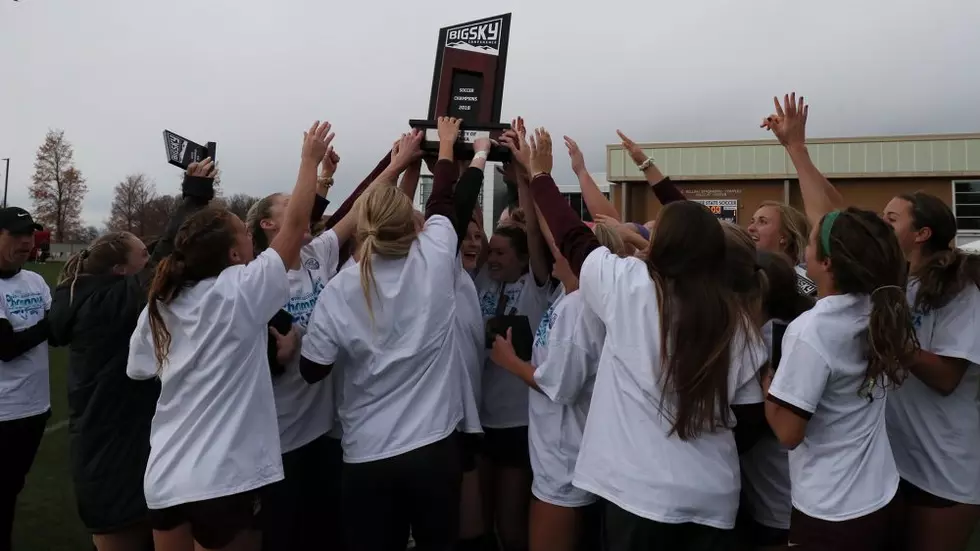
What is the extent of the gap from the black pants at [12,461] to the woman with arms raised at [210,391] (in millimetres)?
2054

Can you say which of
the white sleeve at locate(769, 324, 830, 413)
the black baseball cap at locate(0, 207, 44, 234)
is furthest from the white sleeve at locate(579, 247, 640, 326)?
the black baseball cap at locate(0, 207, 44, 234)

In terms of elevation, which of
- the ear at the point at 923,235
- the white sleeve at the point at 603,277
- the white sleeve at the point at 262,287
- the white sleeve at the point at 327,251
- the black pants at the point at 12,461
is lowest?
the black pants at the point at 12,461

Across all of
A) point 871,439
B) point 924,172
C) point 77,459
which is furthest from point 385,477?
point 924,172

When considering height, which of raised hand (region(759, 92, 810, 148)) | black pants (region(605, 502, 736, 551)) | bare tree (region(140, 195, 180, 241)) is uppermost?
bare tree (region(140, 195, 180, 241))

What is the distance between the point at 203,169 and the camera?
10.5ft

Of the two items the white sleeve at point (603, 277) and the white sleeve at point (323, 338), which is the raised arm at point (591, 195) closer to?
the white sleeve at point (603, 277)

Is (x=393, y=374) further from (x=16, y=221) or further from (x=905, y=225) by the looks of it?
(x=16, y=221)

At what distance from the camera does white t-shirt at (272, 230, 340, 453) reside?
294 cm

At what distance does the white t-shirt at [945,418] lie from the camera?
248 cm

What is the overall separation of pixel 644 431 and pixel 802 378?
53 centimetres

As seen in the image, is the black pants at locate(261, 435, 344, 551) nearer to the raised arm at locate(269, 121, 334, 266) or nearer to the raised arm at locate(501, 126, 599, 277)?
the raised arm at locate(269, 121, 334, 266)

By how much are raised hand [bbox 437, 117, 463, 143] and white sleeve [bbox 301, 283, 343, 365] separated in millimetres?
977

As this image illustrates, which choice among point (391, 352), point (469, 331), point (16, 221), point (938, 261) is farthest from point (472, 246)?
point (16, 221)

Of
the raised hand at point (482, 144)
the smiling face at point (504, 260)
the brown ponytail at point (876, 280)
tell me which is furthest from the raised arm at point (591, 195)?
the brown ponytail at point (876, 280)
